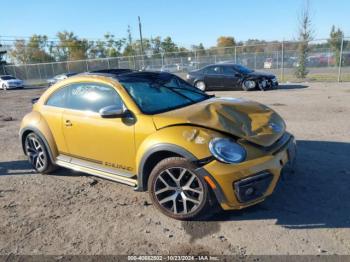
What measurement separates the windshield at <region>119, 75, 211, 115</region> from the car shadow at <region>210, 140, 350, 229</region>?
5.06 ft

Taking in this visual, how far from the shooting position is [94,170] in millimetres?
4473

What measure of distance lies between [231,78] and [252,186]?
13343mm

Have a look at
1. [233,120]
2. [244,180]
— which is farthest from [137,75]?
[244,180]

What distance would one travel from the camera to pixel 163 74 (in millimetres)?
5102

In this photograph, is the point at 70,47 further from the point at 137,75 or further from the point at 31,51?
the point at 137,75

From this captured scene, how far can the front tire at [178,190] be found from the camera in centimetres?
348

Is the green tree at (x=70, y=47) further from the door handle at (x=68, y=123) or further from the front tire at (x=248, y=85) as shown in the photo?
the door handle at (x=68, y=123)

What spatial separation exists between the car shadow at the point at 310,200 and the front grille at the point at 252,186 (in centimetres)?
40

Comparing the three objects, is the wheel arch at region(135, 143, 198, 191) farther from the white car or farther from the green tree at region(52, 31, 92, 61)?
the green tree at region(52, 31, 92, 61)

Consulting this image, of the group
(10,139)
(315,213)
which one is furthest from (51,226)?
(10,139)

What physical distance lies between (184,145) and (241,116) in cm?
92

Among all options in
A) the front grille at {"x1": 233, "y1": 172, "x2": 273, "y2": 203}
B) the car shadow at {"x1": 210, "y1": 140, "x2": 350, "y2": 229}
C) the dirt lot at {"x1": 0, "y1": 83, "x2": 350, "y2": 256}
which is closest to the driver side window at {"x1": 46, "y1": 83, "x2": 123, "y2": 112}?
the dirt lot at {"x1": 0, "y1": 83, "x2": 350, "y2": 256}

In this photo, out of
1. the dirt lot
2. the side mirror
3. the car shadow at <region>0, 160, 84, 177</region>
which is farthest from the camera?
the car shadow at <region>0, 160, 84, 177</region>

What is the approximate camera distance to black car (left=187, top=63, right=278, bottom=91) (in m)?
15.6
